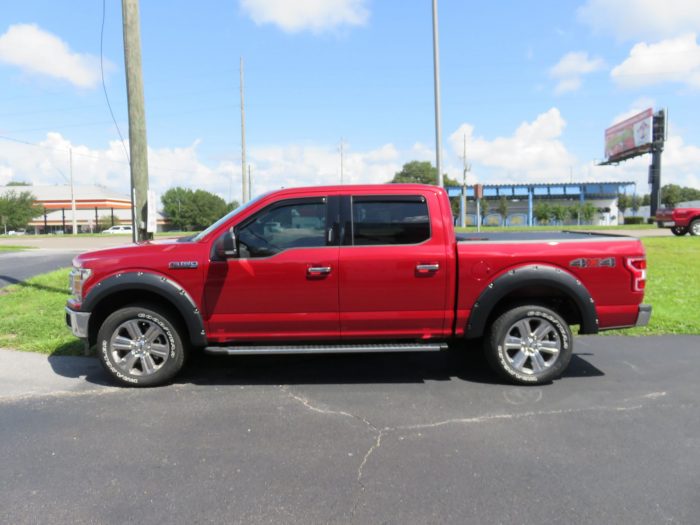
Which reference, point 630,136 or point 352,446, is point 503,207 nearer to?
point 630,136

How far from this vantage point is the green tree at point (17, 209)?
62.8 metres

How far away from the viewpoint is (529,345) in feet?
15.2

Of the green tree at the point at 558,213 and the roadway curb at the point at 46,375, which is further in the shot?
the green tree at the point at 558,213

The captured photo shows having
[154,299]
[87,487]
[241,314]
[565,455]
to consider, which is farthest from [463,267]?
[87,487]

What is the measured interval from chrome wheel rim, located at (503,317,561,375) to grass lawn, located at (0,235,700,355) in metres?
2.58

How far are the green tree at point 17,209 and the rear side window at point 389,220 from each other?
69.4 m

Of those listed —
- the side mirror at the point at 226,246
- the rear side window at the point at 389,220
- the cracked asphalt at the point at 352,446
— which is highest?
the rear side window at the point at 389,220

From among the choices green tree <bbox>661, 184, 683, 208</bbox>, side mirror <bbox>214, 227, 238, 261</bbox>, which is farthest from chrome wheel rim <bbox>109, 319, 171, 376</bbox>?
green tree <bbox>661, 184, 683, 208</bbox>

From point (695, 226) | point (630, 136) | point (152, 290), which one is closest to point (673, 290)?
point (152, 290)

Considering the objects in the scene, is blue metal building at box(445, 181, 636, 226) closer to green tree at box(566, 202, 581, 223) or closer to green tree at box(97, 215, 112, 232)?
green tree at box(566, 202, 581, 223)

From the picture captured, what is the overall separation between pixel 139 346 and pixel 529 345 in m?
3.63

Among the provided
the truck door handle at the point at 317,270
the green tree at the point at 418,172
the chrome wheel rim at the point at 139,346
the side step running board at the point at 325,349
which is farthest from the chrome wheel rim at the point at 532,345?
the green tree at the point at 418,172

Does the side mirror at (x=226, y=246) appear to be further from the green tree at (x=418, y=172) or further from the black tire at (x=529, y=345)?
the green tree at (x=418, y=172)

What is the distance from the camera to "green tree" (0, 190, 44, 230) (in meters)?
62.8
